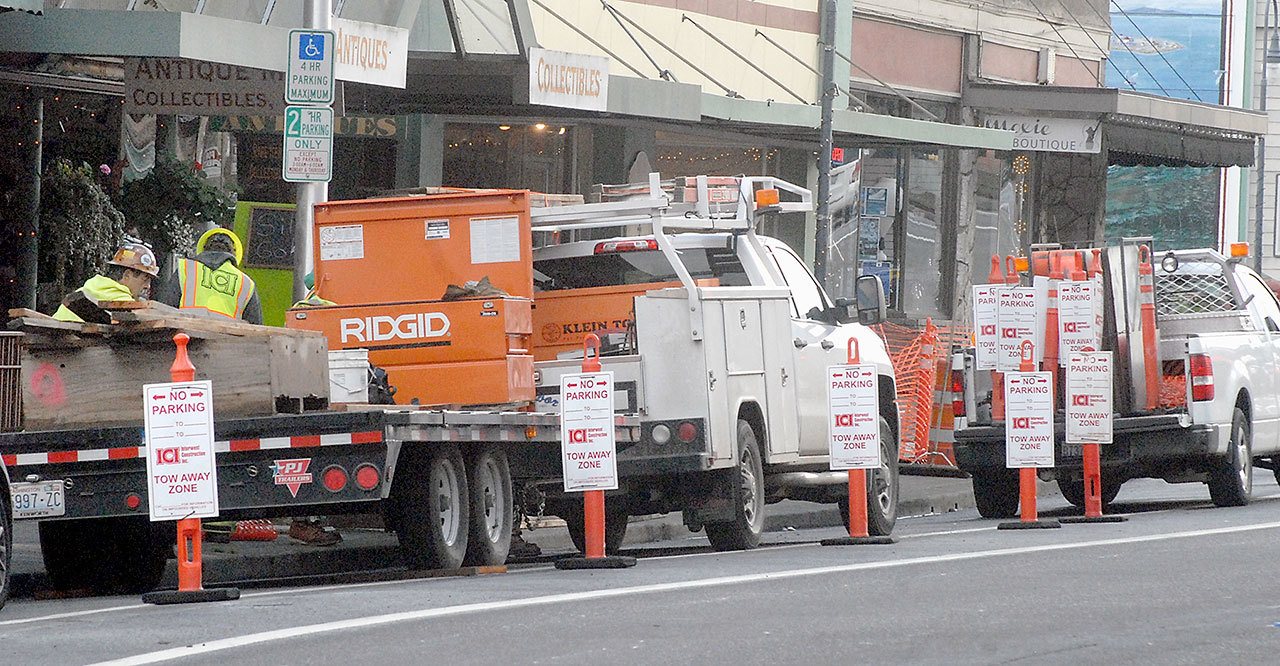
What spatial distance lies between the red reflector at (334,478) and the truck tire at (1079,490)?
9080mm

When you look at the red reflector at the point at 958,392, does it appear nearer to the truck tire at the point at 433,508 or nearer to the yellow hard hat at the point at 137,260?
the truck tire at the point at 433,508

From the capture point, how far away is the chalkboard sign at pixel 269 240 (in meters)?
20.9

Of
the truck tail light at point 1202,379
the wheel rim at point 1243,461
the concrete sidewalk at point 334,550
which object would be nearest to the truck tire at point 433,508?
the concrete sidewalk at point 334,550

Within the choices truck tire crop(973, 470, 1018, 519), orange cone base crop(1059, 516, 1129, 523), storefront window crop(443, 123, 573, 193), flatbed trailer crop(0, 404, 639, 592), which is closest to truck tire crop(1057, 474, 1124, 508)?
truck tire crop(973, 470, 1018, 519)

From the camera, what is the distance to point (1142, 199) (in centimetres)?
5166

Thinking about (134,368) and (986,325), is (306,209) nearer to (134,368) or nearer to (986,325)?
(134,368)

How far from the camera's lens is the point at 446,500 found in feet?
41.6

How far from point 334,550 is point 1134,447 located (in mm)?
6466

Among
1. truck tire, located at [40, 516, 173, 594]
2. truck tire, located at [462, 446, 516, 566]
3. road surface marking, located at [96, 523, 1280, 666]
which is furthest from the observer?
truck tire, located at [462, 446, 516, 566]

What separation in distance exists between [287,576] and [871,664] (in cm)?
670

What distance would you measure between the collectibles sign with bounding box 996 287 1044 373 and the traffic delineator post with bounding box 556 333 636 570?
16.5ft

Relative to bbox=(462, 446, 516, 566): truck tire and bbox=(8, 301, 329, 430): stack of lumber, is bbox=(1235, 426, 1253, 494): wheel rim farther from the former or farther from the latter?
bbox=(8, 301, 329, 430): stack of lumber

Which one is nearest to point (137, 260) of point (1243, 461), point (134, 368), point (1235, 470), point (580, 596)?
point (134, 368)

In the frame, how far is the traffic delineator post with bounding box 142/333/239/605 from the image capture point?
11.0 metres
